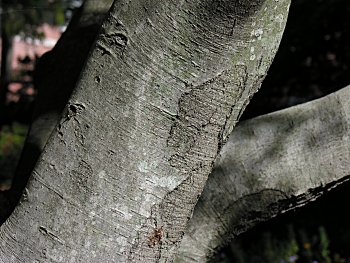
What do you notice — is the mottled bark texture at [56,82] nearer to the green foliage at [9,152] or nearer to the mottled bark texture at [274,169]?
the mottled bark texture at [274,169]

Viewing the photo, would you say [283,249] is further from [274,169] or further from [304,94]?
[274,169]

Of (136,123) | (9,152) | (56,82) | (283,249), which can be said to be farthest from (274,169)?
(9,152)

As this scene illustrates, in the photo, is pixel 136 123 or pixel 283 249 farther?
pixel 283 249

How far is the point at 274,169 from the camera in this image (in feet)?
6.68

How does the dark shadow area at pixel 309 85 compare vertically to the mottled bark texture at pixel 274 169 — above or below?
above

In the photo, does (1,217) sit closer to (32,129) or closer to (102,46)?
(32,129)

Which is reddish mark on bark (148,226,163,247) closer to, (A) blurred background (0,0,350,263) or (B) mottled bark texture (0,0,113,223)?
(B) mottled bark texture (0,0,113,223)

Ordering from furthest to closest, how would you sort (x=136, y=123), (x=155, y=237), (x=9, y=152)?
(x=9, y=152) → (x=155, y=237) → (x=136, y=123)

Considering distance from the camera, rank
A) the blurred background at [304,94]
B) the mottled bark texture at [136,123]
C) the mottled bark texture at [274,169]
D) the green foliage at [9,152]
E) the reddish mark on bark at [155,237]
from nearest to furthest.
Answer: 1. the mottled bark texture at [136,123]
2. the reddish mark on bark at [155,237]
3. the mottled bark texture at [274,169]
4. the blurred background at [304,94]
5. the green foliage at [9,152]

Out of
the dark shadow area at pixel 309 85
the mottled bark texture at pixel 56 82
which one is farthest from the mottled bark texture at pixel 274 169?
the dark shadow area at pixel 309 85

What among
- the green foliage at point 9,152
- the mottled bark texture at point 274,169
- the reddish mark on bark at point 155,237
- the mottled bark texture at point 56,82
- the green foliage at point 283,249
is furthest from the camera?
the green foliage at point 9,152

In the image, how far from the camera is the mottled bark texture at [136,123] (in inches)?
58.1

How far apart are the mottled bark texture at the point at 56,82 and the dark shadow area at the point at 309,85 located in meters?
3.16

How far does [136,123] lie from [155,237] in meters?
0.30
